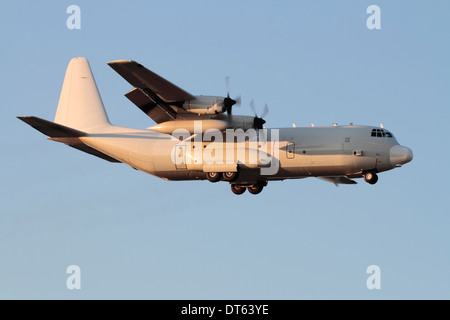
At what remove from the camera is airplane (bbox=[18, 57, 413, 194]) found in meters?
26.7

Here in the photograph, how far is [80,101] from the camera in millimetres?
31156

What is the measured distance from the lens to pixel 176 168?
28391mm

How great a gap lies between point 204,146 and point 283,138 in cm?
256

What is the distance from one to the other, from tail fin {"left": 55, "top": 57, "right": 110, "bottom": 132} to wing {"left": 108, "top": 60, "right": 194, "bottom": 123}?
11.7 ft

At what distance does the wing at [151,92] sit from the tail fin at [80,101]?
358cm

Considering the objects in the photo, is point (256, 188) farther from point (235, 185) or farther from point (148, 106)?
point (148, 106)

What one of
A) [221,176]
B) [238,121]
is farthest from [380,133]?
[221,176]

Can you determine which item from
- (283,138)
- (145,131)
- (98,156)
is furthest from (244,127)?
(98,156)

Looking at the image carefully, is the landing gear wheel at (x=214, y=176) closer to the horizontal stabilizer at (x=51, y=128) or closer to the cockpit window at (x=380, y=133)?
the horizontal stabilizer at (x=51, y=128)

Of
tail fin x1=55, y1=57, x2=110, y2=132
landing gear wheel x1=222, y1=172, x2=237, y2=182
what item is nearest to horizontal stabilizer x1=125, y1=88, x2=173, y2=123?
landing gear wheel x1=222, y1=172, x2=237, y2=182

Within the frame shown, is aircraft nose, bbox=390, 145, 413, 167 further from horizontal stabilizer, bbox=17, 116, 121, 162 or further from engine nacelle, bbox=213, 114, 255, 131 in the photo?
horizontal stabilizer, bbox=17, 116, 121, 162

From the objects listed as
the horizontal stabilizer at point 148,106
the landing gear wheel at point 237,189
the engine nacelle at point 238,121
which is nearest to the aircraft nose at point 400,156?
the engine nacelle at point 238,121
